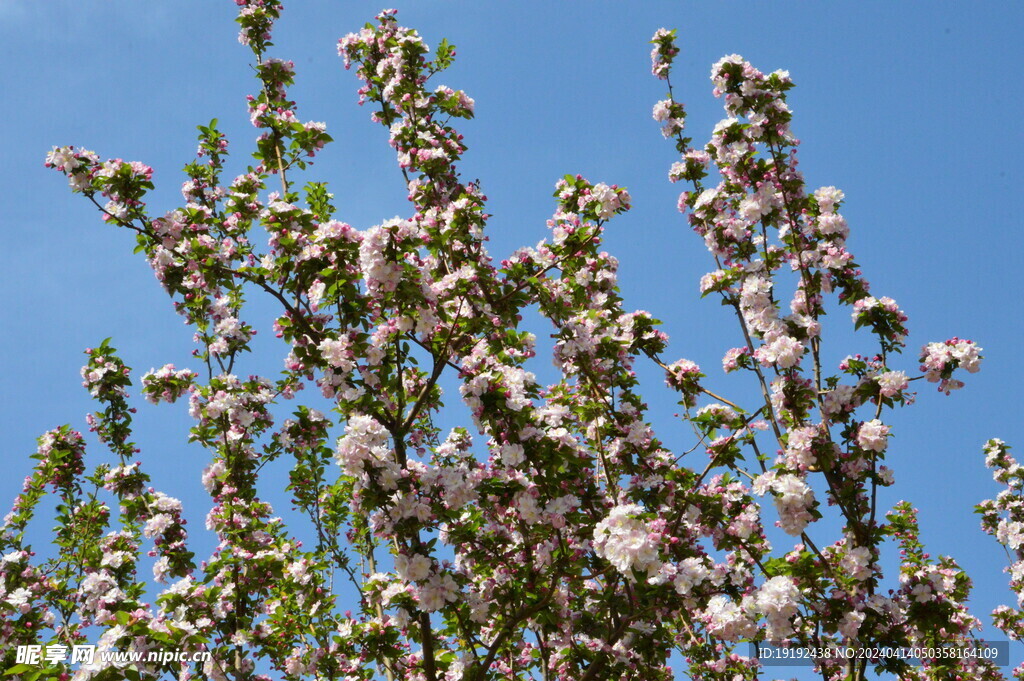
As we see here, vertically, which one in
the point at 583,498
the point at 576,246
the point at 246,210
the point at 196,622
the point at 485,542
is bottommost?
the point at 196,622

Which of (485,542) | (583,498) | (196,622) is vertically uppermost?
(583,498)

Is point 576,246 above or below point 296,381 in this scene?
above

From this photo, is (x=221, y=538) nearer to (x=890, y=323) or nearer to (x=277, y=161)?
(x=277, y=161)

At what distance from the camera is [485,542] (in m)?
6.51

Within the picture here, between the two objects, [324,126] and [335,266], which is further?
[324,126]

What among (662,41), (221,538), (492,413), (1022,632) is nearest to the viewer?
(492,413)

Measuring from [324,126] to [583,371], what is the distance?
3601 millimetres

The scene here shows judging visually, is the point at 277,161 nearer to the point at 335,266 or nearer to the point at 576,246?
the point at 335,266

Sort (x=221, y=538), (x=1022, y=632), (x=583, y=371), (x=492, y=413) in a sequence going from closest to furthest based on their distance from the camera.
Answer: (x=492, y=413), (x=583, y=371), (x=221, y=538), (x=1022, y=632)

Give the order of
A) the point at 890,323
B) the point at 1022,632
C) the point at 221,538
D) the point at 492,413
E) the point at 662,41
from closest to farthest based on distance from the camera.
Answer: the point at 492,413 < the point at 890,323 < the point at 221,538 < the point at 662,41 < the point at 1022,632

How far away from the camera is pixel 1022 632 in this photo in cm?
1176

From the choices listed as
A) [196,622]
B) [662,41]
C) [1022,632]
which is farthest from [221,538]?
[1022,632]

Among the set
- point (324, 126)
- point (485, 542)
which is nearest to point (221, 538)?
point (485, 542)

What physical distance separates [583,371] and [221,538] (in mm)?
4031
